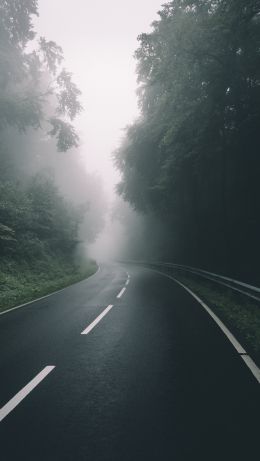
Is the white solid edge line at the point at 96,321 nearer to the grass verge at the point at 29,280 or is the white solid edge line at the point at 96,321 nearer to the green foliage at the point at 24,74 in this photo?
the grass verge at the point at 29,280

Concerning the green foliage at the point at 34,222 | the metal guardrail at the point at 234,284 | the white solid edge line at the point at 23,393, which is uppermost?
the green foliage at the point at 34,222

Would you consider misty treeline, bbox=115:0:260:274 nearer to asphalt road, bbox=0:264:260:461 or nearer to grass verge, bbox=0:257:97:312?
grass verge, bbox=0:257:97:312

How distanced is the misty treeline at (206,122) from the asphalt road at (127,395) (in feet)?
33.7

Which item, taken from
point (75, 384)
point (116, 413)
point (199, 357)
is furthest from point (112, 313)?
point (116, 413)

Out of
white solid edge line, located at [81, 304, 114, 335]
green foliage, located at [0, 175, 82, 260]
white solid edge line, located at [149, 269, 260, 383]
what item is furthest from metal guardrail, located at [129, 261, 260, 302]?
green foliage, located at [0, 175, 82, 260]

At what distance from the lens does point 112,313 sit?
9977mm

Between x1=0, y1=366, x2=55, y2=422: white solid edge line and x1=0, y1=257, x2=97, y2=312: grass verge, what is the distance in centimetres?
683

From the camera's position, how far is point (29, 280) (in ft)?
58.0

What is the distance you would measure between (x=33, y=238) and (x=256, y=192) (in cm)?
1453

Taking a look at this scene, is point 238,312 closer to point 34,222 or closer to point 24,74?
point 34,222

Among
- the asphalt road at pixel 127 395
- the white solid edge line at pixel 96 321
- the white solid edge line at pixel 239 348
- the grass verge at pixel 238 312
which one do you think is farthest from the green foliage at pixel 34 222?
the white solid edge line at pixel 239 348

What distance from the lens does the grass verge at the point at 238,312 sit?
6859mm

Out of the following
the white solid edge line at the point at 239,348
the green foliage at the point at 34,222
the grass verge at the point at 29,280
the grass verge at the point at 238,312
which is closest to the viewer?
the white solid edge line at the point at 239,348

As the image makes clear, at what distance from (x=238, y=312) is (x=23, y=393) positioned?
7286 millimetres
